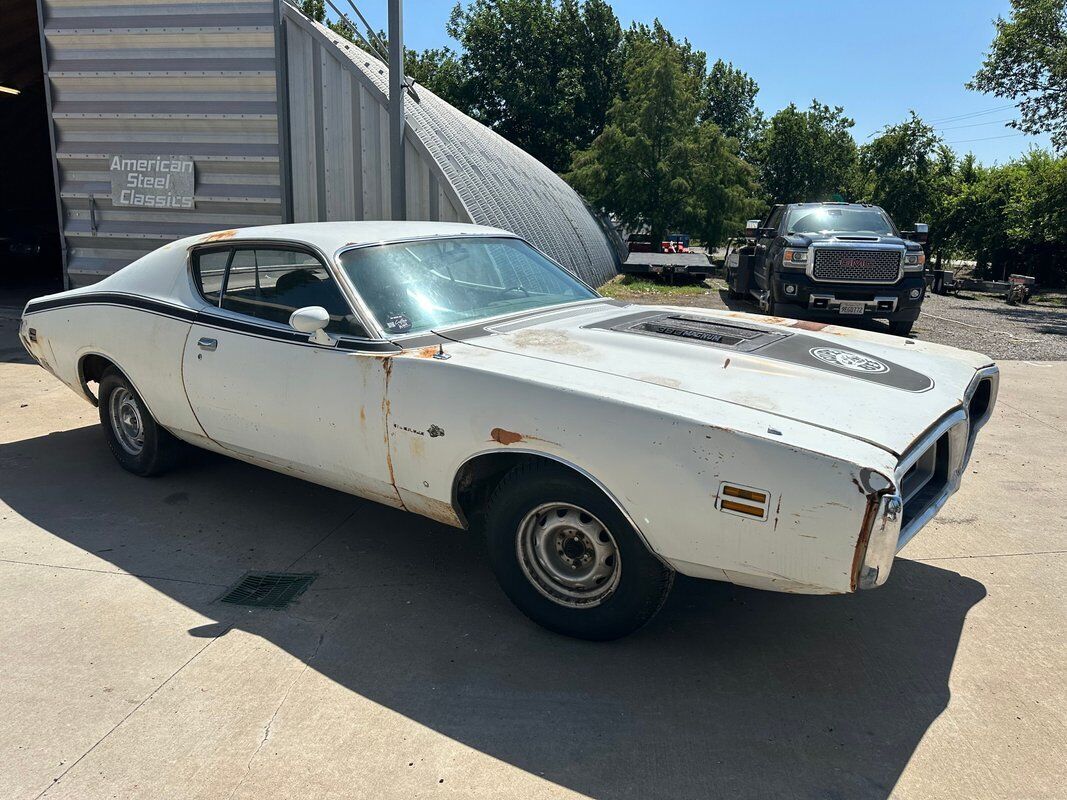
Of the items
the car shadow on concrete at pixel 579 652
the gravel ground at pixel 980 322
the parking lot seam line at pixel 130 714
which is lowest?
the parking lot seam line at pixel 130 714

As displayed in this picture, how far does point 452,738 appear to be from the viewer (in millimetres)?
2619

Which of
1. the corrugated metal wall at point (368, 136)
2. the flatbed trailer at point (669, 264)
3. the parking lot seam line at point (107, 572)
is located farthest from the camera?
the flatbed trailer at point (669, 264)

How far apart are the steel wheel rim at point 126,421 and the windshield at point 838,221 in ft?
31.5

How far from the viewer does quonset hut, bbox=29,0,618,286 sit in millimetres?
10141

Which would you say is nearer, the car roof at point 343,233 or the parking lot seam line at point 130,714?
the parking lot seam line at point 130,714

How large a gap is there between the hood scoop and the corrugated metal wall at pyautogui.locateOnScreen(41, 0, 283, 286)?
7823mm

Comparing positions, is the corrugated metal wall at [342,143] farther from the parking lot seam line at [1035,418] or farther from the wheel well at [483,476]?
the wheel well at [483,476]

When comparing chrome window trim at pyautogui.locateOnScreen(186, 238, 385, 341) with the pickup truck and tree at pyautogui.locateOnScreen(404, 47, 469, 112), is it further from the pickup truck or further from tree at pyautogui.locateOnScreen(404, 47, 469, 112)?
tree at pyautogui.locateOnScreen(404, 47, 469, 112)

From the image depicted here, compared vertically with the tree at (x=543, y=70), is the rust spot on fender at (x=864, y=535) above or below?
below

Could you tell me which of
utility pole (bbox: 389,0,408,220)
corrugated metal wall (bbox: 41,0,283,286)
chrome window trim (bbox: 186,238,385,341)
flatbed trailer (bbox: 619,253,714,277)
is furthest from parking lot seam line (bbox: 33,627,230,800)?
flatbed trailer (bbox: 619,253,714,277)

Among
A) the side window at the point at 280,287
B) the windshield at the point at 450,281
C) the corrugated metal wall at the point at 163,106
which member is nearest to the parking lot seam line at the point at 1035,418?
the windshield at the point at 450,281

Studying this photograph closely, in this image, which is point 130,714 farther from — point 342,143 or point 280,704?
point 342,143

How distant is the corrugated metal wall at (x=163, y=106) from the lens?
10.2 metres

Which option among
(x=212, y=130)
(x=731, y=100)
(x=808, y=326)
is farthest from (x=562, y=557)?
(x=731, y=100)
